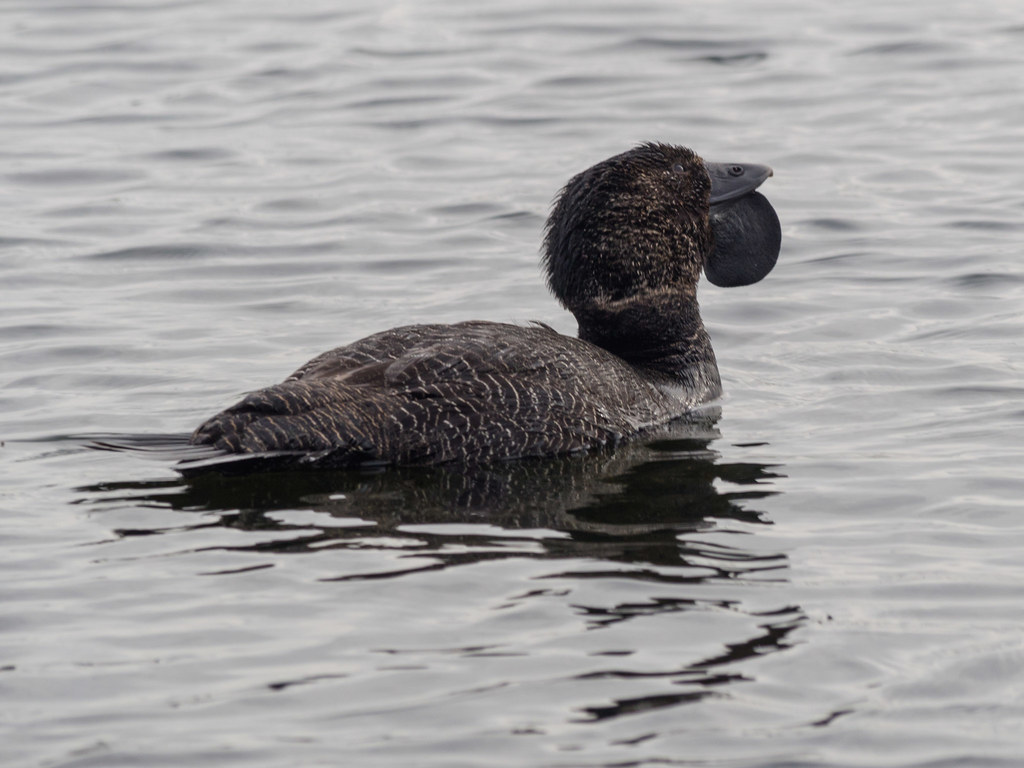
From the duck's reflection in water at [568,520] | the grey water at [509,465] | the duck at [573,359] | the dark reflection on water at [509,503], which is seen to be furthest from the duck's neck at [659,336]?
the dark reflection on water at [509,503]

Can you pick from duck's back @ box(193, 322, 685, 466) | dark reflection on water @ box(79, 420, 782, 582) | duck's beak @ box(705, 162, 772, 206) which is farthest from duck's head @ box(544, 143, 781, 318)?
dark reflection on water @ box(79, 420, 782, 582)

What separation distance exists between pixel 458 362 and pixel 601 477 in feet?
2.77

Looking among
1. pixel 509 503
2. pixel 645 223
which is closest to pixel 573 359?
pixel 645 223

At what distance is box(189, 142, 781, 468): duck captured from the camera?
7.68 metres

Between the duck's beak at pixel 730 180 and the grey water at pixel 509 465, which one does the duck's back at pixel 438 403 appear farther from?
the duck's beak at pixel 730 180

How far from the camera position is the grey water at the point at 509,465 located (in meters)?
5.52

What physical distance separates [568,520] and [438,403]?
0.92 m

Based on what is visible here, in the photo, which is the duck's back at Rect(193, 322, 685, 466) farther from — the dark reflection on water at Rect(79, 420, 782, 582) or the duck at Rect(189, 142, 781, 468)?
the dark reflection on water at Rect(79, 420, 782, 582)

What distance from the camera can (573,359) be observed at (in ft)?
27.6

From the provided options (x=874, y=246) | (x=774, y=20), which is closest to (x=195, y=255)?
(x=874, y=246)

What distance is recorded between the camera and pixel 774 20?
745 inches

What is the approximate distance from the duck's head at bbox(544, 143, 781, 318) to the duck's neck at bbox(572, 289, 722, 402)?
0.05 m

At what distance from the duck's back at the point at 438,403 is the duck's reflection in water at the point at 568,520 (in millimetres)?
124

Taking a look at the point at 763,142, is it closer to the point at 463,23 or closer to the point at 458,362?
the point at 463,23
